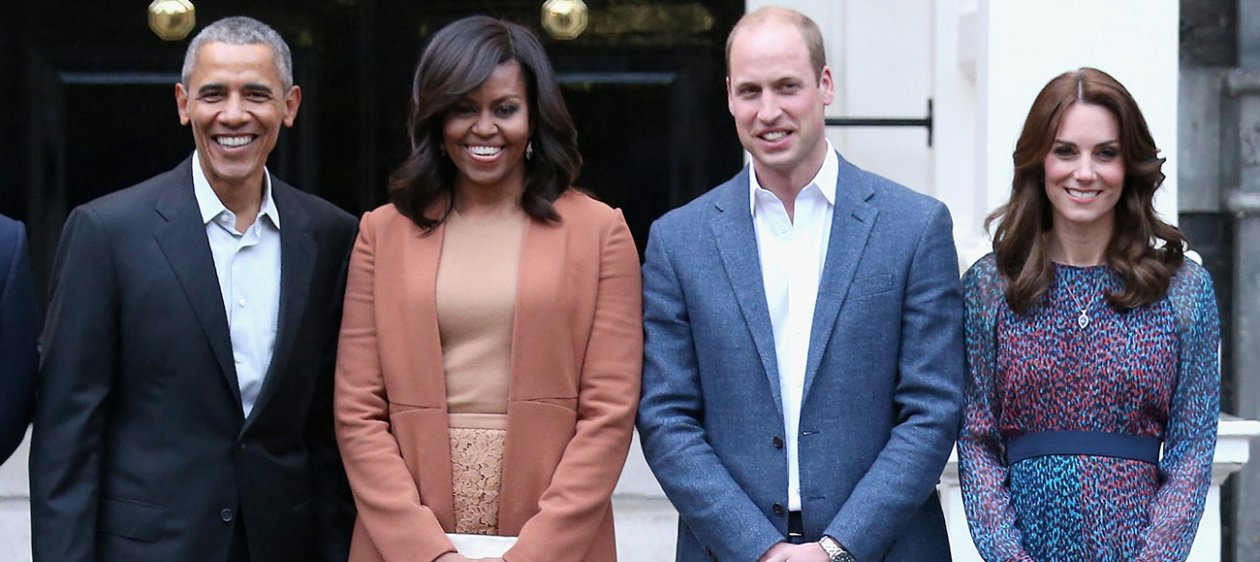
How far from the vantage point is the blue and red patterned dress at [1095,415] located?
364cm

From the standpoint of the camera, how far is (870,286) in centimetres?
370

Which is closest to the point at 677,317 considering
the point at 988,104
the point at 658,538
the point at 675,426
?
the point at 675,426

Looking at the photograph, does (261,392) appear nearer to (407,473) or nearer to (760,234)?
(407,473)

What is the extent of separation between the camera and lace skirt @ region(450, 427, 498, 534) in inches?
147

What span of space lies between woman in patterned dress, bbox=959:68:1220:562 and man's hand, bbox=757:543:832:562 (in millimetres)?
377

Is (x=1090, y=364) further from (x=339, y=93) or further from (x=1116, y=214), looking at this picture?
(x=339, y=93)

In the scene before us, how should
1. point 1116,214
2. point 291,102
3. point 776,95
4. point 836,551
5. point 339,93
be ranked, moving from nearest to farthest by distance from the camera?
point 836,551 < point 776,95 < point 1116,214 < point 291,102 < point 339,93

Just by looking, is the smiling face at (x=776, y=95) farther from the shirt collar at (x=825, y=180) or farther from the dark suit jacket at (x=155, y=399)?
the dark suit jacket at (x=155, y=399)

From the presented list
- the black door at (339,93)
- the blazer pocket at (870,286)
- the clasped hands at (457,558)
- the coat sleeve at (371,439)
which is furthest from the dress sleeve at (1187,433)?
the black door at (339,93)

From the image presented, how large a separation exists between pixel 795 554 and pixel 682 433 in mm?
361

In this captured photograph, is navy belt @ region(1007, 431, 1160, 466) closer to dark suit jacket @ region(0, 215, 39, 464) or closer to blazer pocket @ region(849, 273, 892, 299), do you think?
blazer pocket @ region(849, 273, 892, 299)

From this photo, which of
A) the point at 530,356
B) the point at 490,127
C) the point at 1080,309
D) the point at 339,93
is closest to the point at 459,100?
the point at 490,127

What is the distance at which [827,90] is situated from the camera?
3838 mm

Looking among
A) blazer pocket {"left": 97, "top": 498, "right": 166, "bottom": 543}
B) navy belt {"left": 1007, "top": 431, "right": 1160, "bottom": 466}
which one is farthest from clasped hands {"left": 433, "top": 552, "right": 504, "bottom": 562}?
navy belt {"left": 1007, "top": 431, "right": 1160, "bottom": 466}
